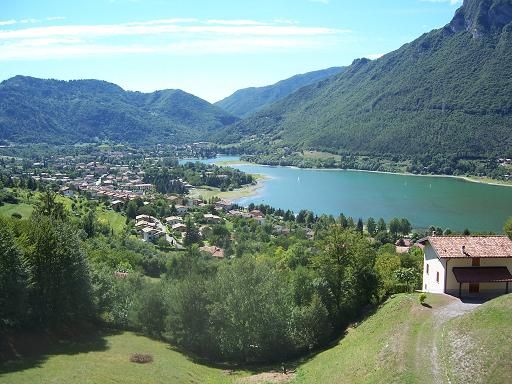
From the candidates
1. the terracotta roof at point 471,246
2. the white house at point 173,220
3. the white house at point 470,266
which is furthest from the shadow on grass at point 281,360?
the white house at point 173,220

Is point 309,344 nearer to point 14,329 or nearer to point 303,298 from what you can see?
point 303,298

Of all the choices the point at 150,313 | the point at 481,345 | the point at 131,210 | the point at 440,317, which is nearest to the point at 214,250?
the point at 131,210

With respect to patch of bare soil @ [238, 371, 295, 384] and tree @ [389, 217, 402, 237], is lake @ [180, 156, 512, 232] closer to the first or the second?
tree @ [389, 217, 402, 237]

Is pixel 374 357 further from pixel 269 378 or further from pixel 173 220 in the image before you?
pixel 173 220

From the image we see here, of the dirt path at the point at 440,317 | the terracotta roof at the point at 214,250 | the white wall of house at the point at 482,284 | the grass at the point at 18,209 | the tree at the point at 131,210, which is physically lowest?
the terracotta roof at the point at 214,250

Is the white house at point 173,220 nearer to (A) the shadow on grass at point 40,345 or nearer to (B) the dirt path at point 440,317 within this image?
(A) the shadow on grass at point 40,345

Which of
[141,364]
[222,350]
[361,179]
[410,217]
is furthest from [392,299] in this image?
[361,179]
